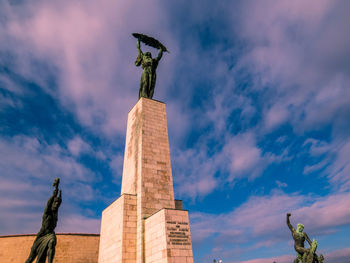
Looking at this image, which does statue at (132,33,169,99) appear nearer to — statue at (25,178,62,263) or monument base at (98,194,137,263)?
monument base at (98,194,137,263)

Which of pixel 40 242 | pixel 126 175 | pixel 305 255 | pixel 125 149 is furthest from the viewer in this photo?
pixel 125 149

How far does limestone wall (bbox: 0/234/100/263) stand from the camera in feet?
65.8

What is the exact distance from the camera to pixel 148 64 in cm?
1659

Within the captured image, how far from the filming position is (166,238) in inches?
372

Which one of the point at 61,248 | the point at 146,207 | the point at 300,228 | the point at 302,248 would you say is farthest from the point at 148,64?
the point at 61,248

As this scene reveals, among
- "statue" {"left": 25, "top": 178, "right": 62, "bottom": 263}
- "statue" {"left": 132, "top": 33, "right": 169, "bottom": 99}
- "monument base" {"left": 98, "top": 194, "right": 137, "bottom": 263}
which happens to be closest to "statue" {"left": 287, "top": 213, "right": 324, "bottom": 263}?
"monument base" {"left": 98, "top": 194, "right": 137, "bottom": 263}

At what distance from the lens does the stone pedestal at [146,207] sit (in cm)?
974

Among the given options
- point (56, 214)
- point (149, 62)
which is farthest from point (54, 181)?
point (149, 62)

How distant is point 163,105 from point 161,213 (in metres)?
7.38

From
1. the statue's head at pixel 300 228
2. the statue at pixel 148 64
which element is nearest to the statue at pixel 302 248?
the statue's head at pixel 300 228

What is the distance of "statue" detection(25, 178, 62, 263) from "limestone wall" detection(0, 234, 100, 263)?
42.6 feet

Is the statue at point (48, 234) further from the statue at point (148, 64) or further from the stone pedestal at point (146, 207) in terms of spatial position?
the statue at point (148, 64)

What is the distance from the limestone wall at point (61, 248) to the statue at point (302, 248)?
16.7m

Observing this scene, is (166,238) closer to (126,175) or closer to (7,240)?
(126,175)
